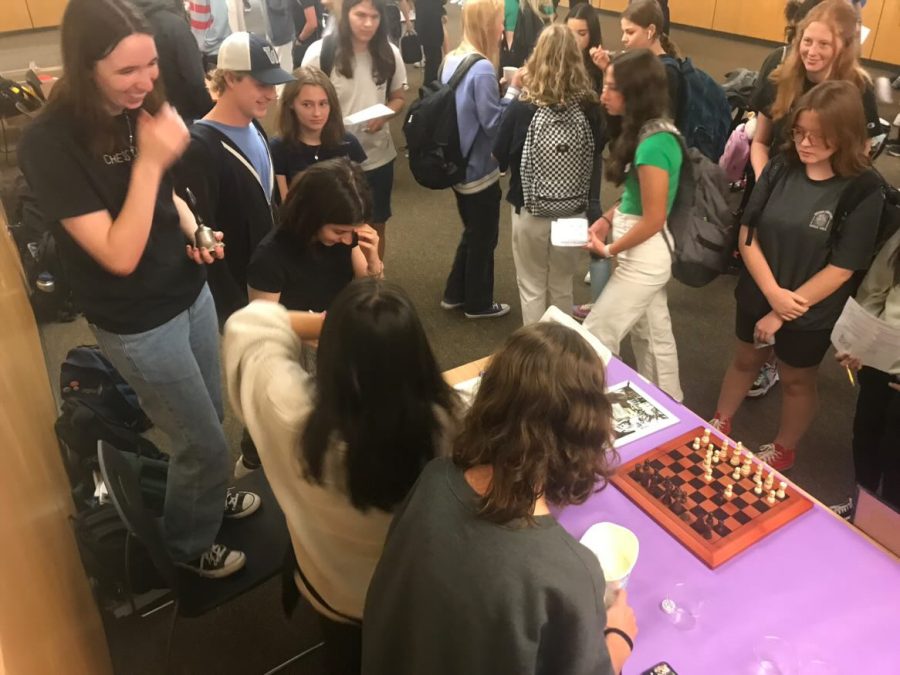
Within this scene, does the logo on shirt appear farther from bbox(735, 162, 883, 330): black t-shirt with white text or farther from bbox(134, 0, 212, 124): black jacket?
bbox(134, 0, 212, 124): black jacket

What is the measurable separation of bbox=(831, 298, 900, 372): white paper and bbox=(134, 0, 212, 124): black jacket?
246 centimetres

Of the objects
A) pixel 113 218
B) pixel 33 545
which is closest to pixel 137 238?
pixel 113 218

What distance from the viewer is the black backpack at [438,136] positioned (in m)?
3.01

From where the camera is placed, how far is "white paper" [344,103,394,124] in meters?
3.00

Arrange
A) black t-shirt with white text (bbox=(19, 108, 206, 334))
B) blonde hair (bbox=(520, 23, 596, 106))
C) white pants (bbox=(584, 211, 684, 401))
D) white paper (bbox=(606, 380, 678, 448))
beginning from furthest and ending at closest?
blonde hair (bbox=(520, 23, 596, 106)) < white pants (bbox=(584, 211, 684, 401)) < white paper (bbox=(606, 380, 678, 448)) < black t-shirt with white text (bbox=(19, 108, 206, 334))

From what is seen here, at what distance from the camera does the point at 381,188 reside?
3242 mm

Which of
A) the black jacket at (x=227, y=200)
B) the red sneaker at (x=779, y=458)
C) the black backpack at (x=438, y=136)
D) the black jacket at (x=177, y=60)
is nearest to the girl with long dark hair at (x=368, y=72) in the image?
the black backpack at (x=438, y=136)

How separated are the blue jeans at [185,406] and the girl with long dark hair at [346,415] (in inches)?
13.8

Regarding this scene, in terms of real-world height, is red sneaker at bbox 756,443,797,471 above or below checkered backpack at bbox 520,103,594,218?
below

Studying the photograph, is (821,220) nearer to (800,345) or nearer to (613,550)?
(800,345)

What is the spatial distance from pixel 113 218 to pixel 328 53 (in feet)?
5.86

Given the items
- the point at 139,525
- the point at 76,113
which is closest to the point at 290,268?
the point at 76,113

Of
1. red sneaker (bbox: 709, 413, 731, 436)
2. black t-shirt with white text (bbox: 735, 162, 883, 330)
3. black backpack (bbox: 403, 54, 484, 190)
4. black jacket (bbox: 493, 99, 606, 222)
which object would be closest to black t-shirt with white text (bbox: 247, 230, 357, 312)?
black jacket (bbox: 493, 99, 606, 222)

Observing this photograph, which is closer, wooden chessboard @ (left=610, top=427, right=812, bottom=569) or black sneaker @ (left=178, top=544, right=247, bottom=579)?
wooden chessboard @ (left=610, top=427, right=812, bottom=569)
